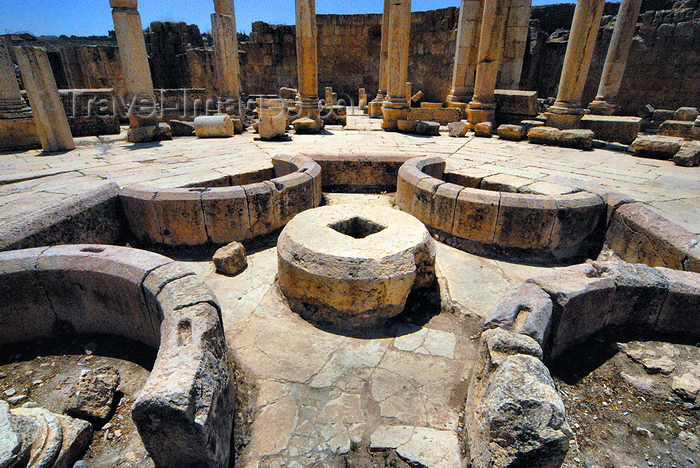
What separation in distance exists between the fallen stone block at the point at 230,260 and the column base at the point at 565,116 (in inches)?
381

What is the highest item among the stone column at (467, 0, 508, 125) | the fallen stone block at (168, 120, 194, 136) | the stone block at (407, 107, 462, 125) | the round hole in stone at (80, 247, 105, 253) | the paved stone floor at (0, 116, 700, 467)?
the stone column at (467, 0, 508, 125)

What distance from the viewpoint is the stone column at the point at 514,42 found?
12.4 meters

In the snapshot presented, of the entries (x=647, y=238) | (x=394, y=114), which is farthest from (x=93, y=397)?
(x=394, y=114)

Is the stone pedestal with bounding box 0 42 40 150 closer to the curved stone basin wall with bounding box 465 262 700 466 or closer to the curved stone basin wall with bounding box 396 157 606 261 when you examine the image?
the curved stone basin wall with bounding box 396 157 606 261

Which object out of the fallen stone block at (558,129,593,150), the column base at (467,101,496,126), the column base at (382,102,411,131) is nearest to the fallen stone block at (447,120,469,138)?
the column base at (467,101,496,126)

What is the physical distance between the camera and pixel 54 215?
3904mm

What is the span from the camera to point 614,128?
10344mm

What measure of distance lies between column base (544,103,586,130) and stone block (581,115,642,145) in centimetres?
84

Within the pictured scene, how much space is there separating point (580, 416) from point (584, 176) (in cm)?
557

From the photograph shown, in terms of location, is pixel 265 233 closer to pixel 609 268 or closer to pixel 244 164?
pixel 244 164

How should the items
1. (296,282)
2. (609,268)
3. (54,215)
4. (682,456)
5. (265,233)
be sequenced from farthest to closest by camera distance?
(265,233), (54,215), (296,282), (609,268), (682,456)

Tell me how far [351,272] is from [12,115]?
958 centimetres

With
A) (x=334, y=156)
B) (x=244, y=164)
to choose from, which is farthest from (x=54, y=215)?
(x=334, y=156)

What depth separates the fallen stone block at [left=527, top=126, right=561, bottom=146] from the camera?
9.50 m
